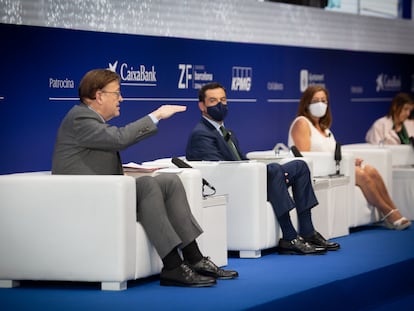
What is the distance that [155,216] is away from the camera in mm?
5957

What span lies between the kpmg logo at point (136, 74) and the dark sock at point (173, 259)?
238 cm

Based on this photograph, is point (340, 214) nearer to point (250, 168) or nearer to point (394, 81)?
point (250, 168)

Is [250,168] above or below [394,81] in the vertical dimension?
below

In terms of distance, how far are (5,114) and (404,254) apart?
302 centimetres

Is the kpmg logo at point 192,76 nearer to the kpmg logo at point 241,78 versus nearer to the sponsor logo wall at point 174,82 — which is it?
the sponsor logo wall at point 174,82

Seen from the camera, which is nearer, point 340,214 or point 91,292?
point 91,292

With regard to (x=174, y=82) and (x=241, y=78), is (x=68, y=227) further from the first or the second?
(x=241, y=78)

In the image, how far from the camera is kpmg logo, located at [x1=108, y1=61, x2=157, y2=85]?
8102mm

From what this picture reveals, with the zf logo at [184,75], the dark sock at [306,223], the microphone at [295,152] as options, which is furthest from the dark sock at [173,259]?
the zf logo at [184,75]

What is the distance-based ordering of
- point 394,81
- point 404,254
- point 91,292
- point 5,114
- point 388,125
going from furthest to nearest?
point 394,81
point 388,125
point 404,254
point 5,114
point 91,292

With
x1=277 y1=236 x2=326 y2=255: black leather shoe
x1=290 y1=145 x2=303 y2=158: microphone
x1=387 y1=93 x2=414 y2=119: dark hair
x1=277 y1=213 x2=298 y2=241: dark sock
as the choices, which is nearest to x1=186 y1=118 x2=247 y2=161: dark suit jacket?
x1=277 y1=213 x2=298 y2=241: dark sock

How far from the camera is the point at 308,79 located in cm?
1080

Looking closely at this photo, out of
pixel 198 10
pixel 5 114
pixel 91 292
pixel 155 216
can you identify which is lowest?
pixel 91 292

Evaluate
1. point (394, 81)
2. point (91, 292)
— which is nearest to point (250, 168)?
point (91, 292)
